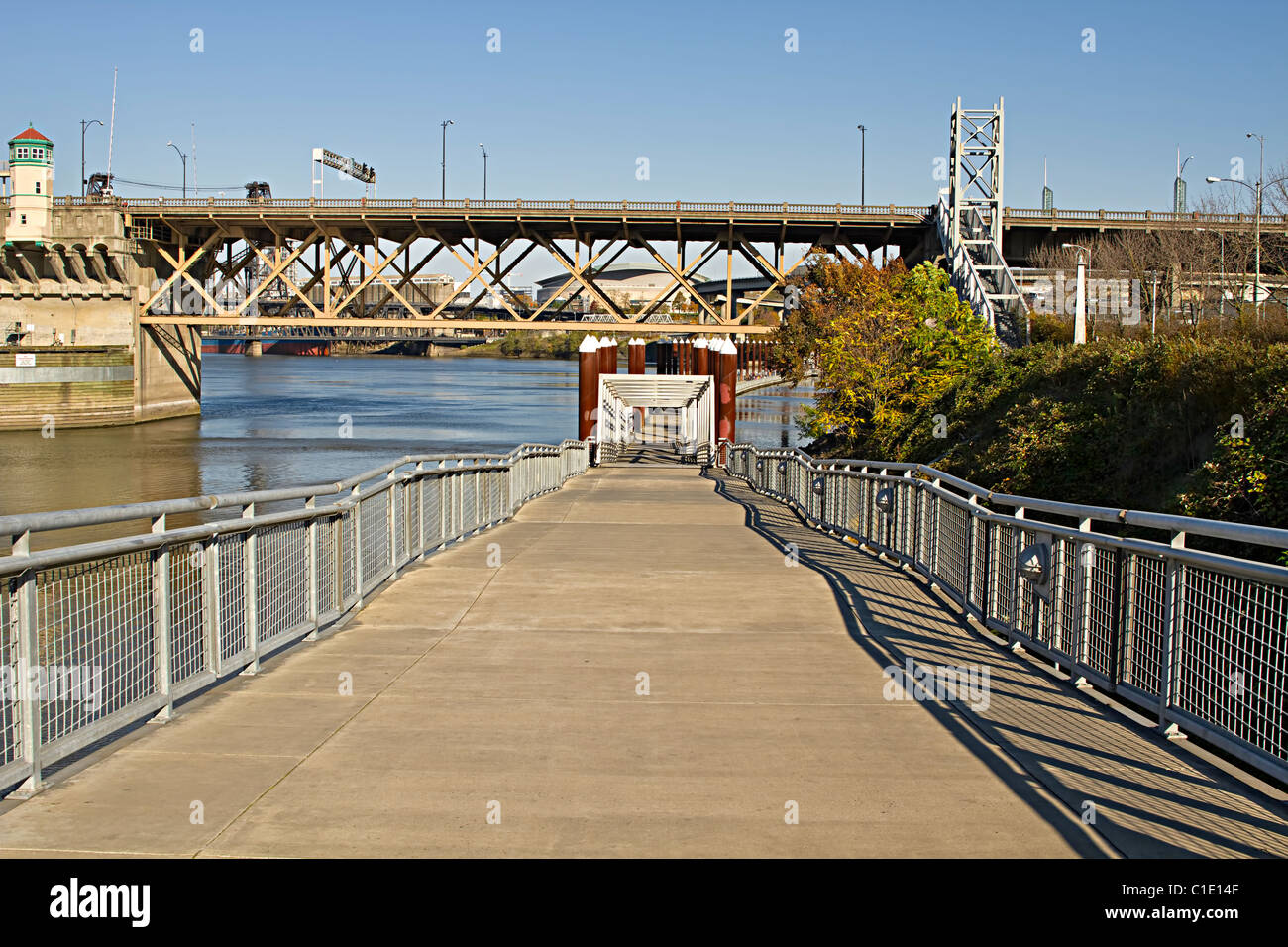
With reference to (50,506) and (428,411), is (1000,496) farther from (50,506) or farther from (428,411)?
(428,411)

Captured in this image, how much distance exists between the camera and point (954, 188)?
5572cm

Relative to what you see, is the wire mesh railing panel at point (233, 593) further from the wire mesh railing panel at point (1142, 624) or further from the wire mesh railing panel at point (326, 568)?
the wire mesh railing panel at point (1142, 624)

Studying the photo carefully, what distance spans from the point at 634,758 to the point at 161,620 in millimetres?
2656

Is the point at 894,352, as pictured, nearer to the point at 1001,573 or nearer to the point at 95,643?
the point at 1001,573

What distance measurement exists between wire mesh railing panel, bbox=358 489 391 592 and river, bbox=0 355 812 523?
3380cm

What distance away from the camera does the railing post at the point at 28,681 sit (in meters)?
5.26

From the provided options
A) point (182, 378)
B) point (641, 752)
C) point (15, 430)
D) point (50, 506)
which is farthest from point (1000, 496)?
point (182, 378)

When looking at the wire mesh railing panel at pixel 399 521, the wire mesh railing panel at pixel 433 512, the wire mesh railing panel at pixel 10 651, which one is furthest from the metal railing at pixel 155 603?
the wire mesh railing panel at pixel 433 512

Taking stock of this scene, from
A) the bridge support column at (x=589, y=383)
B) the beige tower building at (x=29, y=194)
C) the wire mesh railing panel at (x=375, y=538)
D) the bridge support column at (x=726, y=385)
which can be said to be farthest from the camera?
the beige tower building at (x=29, y=194)

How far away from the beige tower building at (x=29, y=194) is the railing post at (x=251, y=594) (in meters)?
80.3

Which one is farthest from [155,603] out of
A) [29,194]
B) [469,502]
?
[29,194]

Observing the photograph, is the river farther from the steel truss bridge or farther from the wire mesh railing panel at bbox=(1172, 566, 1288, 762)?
the wire mesh railing panel at bbox=(1172, 566, 1288, 762)

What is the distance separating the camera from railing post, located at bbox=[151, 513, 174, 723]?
649cm
